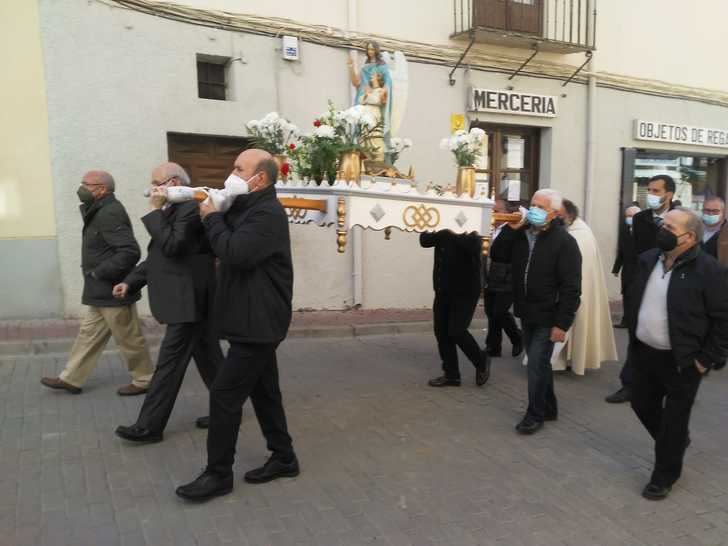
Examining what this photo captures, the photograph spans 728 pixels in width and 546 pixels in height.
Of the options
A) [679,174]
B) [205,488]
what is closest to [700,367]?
[205,488]

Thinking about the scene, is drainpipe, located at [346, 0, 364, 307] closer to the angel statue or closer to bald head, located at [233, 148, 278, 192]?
the angel statue

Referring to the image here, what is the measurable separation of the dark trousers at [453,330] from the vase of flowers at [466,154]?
42.3 inches

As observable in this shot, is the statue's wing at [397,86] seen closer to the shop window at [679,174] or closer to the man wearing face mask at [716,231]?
the man wearing face mask at [716,231]

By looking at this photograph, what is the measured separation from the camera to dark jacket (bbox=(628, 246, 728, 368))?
321cm

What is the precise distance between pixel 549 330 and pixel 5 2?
686 centimetres

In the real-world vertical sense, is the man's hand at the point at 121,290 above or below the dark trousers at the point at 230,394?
above

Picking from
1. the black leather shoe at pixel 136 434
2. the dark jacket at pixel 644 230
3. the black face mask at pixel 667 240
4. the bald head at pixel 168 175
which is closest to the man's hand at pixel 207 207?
the bald head at pixel 168 175

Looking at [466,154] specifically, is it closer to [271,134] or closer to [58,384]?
[271,134]

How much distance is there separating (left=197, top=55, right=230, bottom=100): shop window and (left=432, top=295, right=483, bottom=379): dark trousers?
15.0ft

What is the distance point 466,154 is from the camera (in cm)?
466

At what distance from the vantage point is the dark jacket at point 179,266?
3787 millimetres

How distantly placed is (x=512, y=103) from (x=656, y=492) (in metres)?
7.21

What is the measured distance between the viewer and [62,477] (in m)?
3.57

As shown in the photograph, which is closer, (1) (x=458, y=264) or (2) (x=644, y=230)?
(1) (x=458, y=264)
